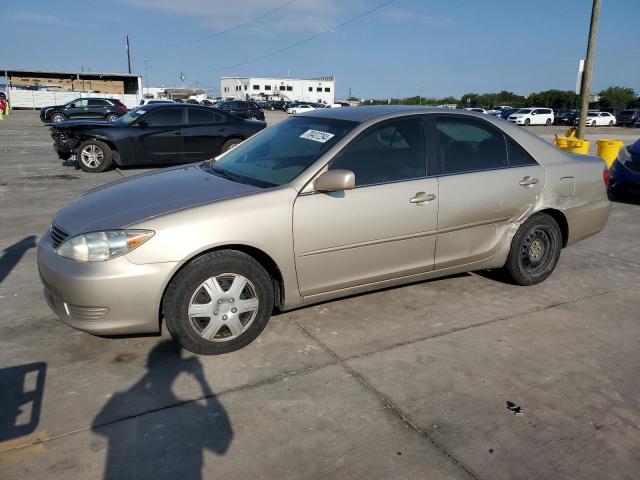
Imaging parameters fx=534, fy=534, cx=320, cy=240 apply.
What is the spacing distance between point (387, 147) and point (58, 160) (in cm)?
1151

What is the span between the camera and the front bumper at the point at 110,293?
3098 mm

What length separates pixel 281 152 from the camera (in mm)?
4184

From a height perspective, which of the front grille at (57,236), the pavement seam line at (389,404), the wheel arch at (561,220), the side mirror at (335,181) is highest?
the side mirror at (335,181)

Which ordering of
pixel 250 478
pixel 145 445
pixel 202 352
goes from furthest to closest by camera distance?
pixel 202 352 < pixel 145 445 < pixel 250 478

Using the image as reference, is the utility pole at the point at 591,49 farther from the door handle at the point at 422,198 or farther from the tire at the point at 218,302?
the tire at the point at 218,302

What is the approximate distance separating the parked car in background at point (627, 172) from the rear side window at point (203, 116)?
26.1 feet

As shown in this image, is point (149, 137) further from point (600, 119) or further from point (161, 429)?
point (600, 119)

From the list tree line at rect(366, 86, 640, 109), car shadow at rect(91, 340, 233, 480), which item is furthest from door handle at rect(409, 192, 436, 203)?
tree line at rect(366, 86, 640, 109)

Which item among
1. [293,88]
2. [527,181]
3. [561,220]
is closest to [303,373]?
[527,181]

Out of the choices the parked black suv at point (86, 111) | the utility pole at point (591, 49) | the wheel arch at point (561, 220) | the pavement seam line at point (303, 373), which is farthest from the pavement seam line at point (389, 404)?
the parked black suv at point (86, 111)

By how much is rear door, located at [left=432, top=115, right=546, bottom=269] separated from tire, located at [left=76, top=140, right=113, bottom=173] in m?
8.74

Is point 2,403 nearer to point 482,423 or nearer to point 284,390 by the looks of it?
point 284,390

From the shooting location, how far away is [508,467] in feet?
8.18

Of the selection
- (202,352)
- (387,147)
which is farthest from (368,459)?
(387,147)
